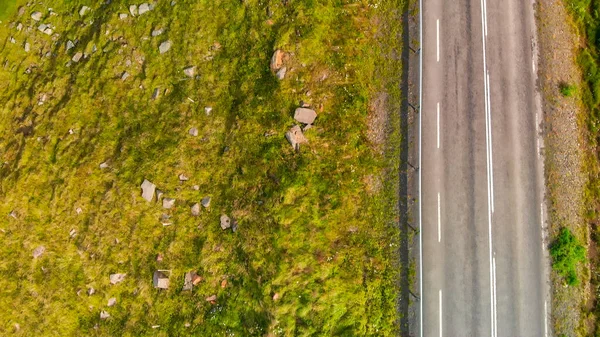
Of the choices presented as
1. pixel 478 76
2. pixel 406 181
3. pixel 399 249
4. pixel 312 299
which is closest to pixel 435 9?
pixel 478 76

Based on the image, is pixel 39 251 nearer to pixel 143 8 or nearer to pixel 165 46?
pixel 165 46

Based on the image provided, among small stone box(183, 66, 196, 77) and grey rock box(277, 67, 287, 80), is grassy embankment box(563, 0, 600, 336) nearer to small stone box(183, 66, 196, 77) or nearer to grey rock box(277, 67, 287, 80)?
grey rock box(277, 67, 287, 80)

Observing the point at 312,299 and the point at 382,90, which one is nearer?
the point at 312,299

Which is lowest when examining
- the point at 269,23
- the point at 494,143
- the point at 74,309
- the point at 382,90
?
the point at 74,309

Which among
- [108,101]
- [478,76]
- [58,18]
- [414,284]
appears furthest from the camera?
[58,18]

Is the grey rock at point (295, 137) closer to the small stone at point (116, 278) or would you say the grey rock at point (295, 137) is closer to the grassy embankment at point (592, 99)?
the small stone at point (116, 278)

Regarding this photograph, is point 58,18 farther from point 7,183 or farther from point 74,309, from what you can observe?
point 74,309
